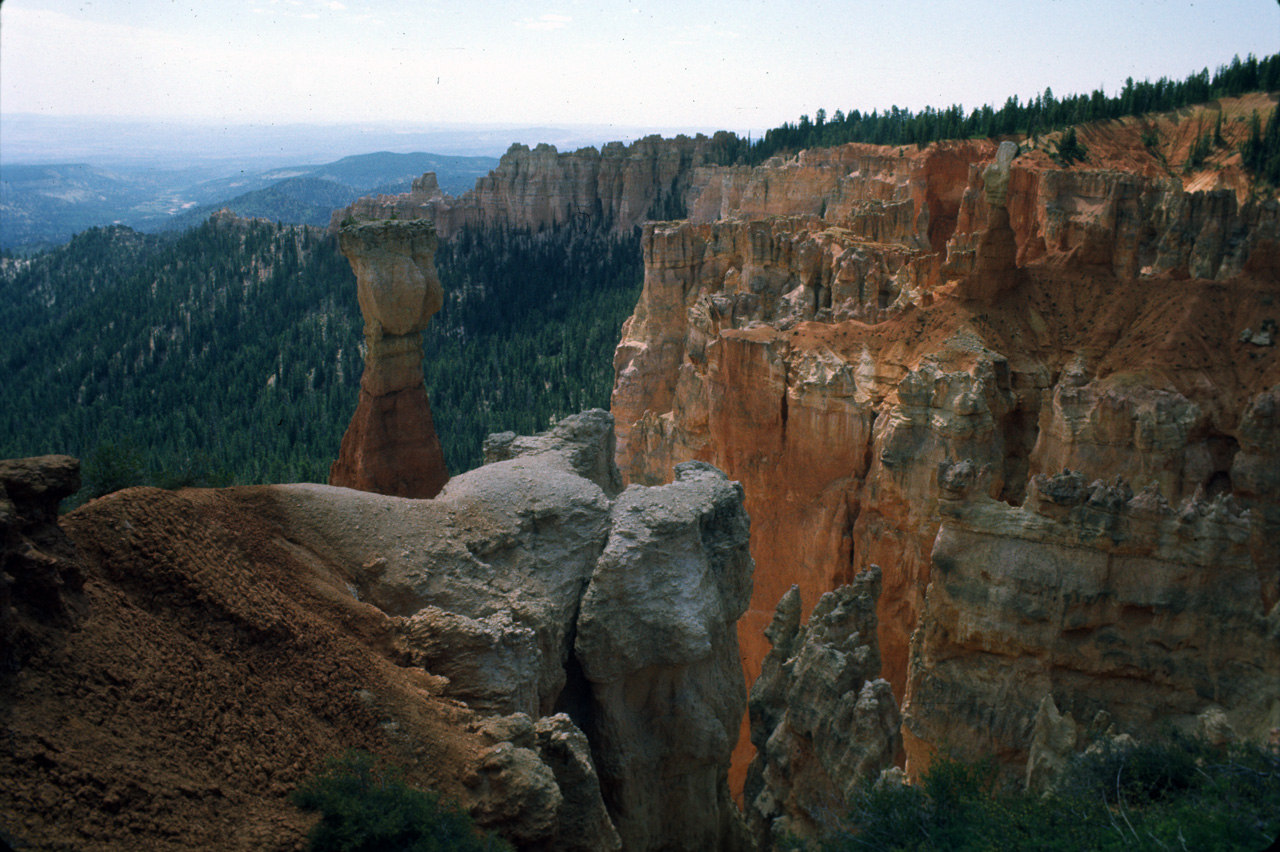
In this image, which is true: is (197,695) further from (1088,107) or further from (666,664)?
(1088,107)

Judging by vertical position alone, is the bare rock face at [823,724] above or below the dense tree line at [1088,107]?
below

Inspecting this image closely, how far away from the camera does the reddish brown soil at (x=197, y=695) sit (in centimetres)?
752

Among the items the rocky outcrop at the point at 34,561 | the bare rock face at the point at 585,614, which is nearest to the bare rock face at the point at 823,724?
the bare rock face at the point at 585,614

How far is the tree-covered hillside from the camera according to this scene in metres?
55.0

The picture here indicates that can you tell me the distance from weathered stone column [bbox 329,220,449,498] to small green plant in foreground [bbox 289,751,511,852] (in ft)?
44.2

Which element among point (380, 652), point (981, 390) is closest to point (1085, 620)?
point (981, 390)

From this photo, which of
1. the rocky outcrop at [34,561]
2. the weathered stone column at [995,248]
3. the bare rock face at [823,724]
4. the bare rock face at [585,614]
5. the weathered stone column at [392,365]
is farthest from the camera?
the weathered stone column at [995,248]

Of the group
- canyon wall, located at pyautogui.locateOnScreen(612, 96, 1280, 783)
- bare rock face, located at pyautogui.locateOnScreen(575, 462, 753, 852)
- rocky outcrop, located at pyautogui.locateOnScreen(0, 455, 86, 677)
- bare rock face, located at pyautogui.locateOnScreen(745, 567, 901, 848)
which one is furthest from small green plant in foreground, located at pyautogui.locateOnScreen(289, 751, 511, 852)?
canyon wall, located at pyautogui.locateOnScreen(612, 96, 1280, 783)

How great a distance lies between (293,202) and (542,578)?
186 m

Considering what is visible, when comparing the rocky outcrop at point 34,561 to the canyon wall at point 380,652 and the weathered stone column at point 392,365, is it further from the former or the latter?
the weathered stone column at point 392,365

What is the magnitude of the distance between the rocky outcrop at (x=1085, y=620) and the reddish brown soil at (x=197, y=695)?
934 centimetres

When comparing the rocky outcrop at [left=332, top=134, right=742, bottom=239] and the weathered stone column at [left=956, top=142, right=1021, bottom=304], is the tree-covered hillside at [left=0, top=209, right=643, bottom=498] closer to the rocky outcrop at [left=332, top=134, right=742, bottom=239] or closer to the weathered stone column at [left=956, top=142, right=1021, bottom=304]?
the rocky outcrop at [left=332, top=134, right=742, bottom=239]

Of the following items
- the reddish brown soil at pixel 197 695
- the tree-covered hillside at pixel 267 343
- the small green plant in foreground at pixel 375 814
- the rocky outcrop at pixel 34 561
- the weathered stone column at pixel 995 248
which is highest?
the weathered stone column at pixel 995 248

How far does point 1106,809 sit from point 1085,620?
465 cm
